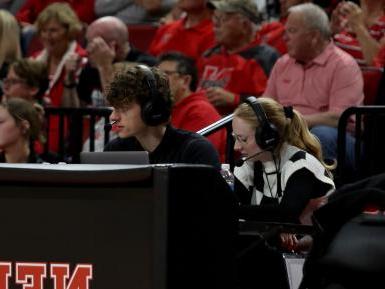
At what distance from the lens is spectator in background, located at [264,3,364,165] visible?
20.2ft

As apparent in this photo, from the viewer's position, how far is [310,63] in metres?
6.41

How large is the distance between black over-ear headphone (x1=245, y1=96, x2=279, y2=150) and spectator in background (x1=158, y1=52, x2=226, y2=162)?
2034 mm

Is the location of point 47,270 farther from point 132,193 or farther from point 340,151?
point 340,151

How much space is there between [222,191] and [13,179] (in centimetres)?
47

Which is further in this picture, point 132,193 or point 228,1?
point 228,1

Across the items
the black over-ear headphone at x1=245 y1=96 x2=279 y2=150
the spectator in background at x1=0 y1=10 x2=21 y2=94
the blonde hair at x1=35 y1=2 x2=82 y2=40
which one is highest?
the blonde hair at x1=35 y1=2 x2=82 y2=40

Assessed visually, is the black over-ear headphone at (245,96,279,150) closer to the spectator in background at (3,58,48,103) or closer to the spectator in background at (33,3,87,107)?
the spectator in background at (3,58,48,103)

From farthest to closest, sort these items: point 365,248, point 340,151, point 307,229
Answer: point 340,151
point 307,229
point 365,248

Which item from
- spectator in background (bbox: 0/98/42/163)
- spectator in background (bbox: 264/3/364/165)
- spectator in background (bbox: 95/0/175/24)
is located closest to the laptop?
spectator in background (bbox: 0/98/42/163)

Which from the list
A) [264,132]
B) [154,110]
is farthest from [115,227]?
[154,110]

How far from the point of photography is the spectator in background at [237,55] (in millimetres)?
6930

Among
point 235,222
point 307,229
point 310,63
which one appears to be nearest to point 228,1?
point 310,63

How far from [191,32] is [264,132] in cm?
390

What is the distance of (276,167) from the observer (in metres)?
4.13
